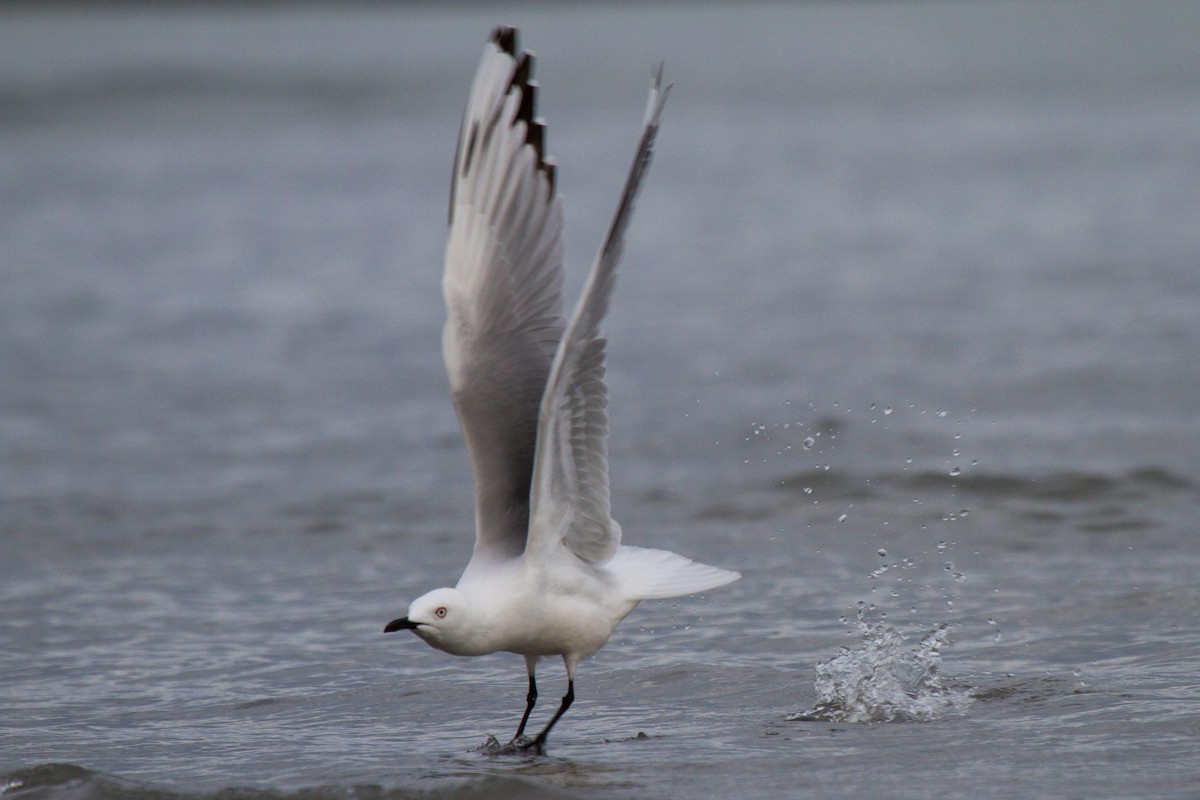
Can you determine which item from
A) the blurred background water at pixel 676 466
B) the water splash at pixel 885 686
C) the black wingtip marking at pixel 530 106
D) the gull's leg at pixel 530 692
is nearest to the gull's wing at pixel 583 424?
the gull's leg at pixel 530 692

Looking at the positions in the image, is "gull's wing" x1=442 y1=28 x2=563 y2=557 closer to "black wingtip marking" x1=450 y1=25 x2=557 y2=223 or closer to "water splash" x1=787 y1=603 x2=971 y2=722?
"black wingtip marking" x1=450 y1=25 x2=557 y2=223

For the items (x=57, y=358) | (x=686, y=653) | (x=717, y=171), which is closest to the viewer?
(x=686, y=653)

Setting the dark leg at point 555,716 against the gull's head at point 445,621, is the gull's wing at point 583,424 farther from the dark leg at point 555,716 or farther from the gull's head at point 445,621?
the dark leg at point 555,716

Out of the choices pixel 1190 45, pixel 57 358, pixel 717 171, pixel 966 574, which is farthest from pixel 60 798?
pixel 1190 45

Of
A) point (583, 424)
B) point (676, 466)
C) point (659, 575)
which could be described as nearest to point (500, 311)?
point (583, 424)

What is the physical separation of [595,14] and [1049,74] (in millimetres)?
26924

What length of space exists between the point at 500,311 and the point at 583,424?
60cm

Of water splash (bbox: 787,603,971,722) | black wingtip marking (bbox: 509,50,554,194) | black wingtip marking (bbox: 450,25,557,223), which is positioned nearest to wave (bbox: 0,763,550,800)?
water splash (bbox: 787,603,971,722)

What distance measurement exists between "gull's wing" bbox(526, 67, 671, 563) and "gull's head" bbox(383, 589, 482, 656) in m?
0.31

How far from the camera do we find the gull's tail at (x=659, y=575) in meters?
5.50

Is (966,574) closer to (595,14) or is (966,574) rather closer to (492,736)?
(492,736)

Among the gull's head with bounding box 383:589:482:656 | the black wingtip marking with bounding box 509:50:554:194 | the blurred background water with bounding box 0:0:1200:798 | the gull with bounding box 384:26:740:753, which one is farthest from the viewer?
the blurred background water with bounding box 0:0:1200:798

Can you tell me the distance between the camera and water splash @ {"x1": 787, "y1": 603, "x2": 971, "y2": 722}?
229 inches

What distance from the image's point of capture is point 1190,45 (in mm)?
36781
